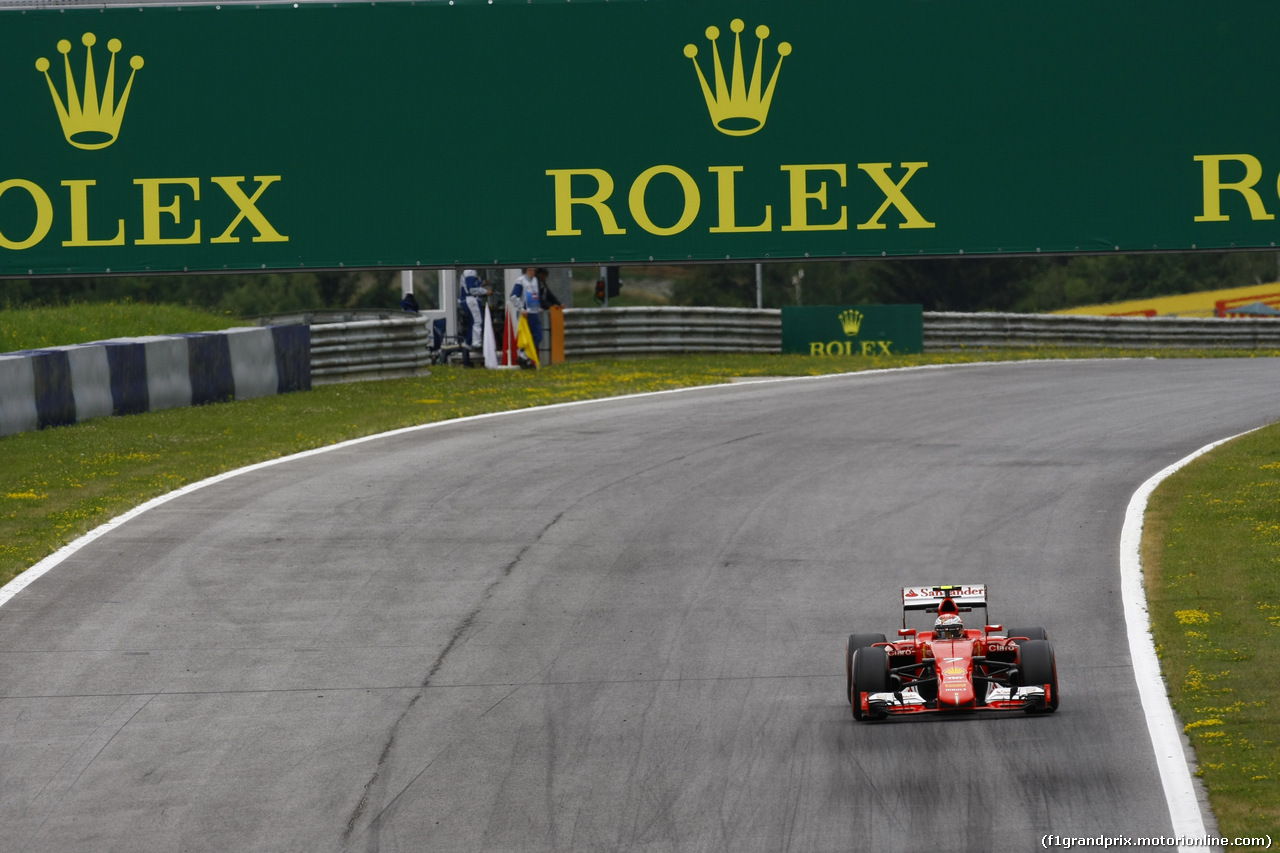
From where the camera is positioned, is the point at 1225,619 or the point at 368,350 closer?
the point at 1225,619

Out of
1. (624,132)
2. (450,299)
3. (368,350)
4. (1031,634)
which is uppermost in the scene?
(624,132)

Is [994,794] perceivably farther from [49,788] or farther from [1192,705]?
[49,788]

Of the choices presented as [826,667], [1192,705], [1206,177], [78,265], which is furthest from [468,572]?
[1206,177]

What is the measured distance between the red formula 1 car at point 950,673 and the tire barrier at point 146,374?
12746 mm

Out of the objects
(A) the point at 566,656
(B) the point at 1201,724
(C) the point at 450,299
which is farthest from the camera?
(C) the point at 450,299

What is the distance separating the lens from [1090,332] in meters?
33.3

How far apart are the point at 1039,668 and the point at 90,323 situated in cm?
2088

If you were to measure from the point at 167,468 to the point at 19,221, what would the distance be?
145 inches

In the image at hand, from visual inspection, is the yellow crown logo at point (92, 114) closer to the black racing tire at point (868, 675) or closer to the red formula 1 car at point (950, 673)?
the red formula 1 car at point (950, 673)

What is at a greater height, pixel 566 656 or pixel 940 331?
pixel 940 331

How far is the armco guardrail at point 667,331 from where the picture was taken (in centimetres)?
2836

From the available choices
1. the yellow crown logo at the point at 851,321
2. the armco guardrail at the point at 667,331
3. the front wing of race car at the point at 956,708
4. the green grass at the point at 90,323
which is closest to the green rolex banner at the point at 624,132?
the green grass at the point at 90,323

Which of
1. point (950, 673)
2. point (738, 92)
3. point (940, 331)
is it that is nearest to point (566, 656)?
point (950, 673)

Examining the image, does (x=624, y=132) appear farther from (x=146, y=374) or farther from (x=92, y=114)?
(x=146, y=374)
